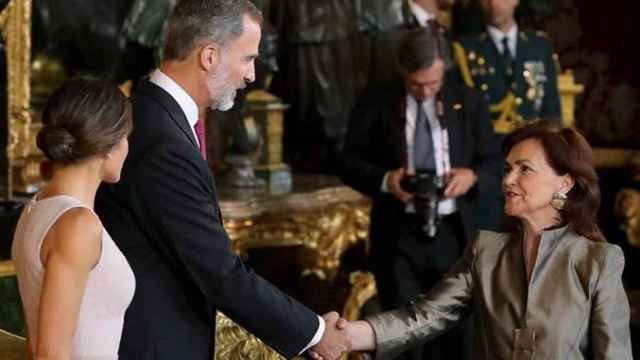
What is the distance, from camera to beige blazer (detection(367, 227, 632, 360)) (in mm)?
3506

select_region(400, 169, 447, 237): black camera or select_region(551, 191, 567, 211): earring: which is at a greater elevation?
select_region(551, 191, 567, 211): earring

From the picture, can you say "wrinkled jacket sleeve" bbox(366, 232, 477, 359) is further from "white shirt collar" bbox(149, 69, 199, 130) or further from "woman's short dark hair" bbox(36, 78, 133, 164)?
"woman's short dark hair" bbox(36, 78, 133, 164)

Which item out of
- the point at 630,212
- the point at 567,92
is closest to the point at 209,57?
Answer: the point at 630,212

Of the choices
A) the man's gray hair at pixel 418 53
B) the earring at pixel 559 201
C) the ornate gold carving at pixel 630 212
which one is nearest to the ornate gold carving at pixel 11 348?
the earring at pixel 559 201

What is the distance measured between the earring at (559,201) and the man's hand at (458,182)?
1.43m

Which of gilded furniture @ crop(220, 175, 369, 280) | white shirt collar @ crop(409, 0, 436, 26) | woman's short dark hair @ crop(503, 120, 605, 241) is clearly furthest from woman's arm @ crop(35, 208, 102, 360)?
white shirt collar @ crop(409, 0, 436, 26)

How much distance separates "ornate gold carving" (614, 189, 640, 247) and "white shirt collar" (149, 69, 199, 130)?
376 centimetres

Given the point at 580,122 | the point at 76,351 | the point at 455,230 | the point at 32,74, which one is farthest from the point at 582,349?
the point at 580,122

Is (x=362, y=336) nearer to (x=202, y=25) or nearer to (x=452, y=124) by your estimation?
(x=202, y=25)

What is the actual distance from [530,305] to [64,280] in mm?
1319

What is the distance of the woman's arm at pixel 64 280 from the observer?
2752mm

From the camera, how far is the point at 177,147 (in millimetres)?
3213

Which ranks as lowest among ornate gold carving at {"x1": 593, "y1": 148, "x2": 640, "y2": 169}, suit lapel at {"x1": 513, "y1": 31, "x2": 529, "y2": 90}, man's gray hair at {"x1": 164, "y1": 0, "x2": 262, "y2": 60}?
ornate gold carving at {"x1": 593, "y1": 148, "x2": 640, "y2": 169}

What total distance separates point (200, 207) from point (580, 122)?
4.56 meters
